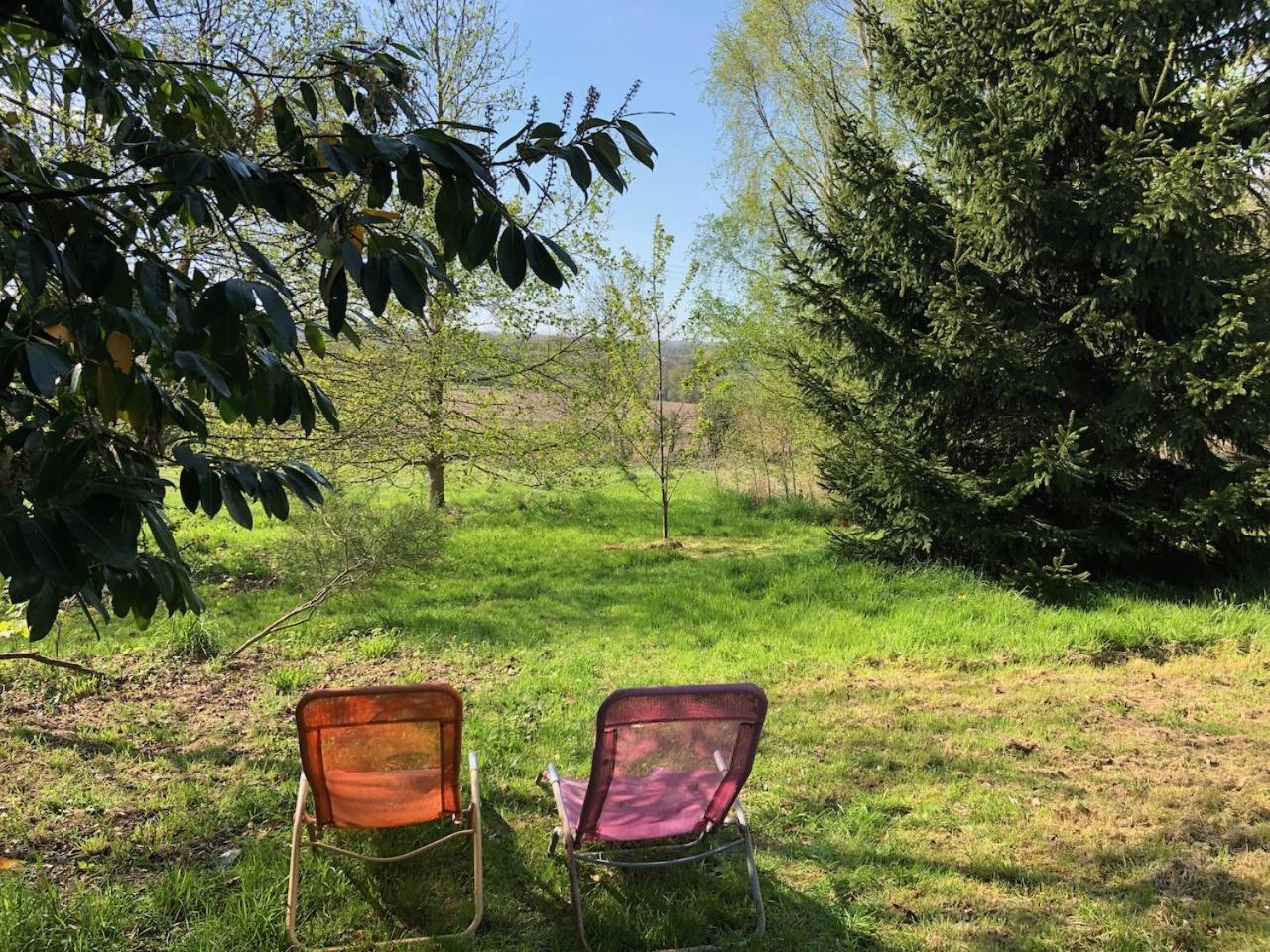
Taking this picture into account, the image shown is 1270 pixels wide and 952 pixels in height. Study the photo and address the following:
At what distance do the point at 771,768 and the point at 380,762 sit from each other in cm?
209

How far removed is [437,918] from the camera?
275 cm

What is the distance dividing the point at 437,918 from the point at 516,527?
31.5 ft

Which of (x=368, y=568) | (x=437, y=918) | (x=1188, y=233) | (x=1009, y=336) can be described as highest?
(x=1188, y=233)

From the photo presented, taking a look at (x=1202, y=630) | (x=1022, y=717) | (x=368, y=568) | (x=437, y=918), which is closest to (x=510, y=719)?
(x=437, y=918)

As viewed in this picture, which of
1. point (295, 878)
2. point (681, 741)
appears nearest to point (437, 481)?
point (295, 878)

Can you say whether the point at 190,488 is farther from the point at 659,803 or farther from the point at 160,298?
the point at 659,803

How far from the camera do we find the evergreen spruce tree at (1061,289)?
6.09m

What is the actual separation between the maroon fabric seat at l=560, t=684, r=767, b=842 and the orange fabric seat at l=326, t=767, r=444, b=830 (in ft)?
1.83

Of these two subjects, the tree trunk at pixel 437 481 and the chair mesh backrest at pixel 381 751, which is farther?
the tree trunk at pixel 437 481

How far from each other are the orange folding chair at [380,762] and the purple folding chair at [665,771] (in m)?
0.44

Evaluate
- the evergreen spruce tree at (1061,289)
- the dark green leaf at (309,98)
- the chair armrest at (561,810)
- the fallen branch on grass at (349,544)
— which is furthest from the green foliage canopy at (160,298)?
the evergreen spruce tree at (1061,289)

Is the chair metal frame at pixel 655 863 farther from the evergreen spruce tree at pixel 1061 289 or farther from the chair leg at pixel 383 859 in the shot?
the evergreen spruce tree at pixel 1061 289

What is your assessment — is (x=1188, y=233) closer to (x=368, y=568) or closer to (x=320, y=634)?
(x=368, y=568)

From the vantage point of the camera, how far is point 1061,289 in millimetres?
7383
